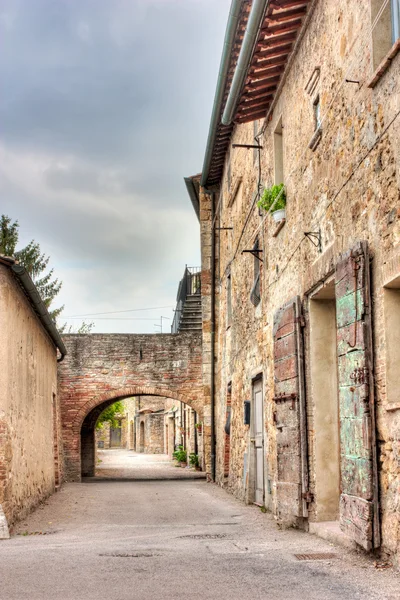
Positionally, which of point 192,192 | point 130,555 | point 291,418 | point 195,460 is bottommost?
point 195,460

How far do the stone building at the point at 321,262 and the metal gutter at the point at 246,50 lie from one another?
0.08 ft

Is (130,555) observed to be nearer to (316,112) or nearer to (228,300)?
(316,112)

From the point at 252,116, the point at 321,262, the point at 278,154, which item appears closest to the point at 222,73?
the point at 252,116

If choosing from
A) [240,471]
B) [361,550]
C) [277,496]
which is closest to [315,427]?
[277,496]

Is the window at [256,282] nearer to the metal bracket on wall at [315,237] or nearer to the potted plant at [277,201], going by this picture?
the potted plant at [277,201]

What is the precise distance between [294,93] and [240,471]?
22.7 ft

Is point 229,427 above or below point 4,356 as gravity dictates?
below

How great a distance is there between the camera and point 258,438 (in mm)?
11133

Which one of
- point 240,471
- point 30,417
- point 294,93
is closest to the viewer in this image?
point 294,93

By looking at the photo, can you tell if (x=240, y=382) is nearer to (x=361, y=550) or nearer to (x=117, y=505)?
(x=117, y=505)

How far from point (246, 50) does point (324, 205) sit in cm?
219

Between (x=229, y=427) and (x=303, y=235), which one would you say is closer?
(x=303, y=235)

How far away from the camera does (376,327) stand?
558 centimetres

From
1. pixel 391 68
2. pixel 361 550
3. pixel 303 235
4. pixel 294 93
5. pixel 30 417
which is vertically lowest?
pixel 361 550
